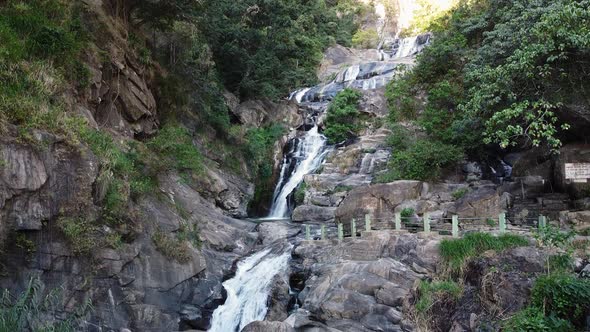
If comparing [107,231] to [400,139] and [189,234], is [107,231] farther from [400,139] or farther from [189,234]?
[400,139]

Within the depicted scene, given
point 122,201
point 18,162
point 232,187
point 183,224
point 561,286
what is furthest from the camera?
point 232,187

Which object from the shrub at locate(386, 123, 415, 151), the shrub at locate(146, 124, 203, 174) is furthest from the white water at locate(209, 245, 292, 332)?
the shrub at locate(386, 123, 415, 151)

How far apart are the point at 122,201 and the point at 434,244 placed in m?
8.89

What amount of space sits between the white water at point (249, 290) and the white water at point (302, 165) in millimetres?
7795

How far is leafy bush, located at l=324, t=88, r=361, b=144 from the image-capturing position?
28922 mm

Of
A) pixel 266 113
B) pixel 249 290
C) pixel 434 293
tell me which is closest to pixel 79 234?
pixel 249 290

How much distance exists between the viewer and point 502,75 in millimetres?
13125

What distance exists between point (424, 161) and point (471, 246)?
345 inches

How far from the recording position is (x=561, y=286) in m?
8.93

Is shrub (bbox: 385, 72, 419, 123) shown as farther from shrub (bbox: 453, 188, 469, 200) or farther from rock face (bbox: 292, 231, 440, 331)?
rock face (bbox: 292, 231, 440, 331)

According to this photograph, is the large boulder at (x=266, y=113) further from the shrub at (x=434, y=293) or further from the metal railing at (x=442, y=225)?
the shrub at (x=434, y=293)

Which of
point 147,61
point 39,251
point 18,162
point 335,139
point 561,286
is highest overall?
point 147,61

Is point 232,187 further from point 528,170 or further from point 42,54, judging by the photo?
point 528,170

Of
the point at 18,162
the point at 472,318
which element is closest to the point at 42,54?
the point at 18,162
